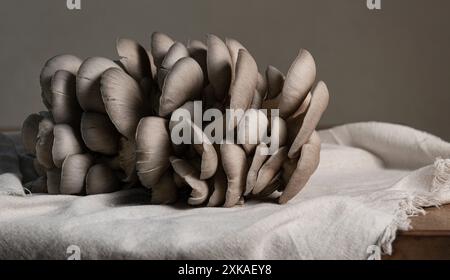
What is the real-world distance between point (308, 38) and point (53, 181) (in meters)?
1.03

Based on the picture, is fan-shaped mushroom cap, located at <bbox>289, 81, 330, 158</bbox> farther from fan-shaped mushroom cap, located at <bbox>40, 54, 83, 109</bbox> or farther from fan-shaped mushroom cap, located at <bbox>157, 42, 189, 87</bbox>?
fan-shaped mushroom cap, located at <bbox>40, 54, 83, 109</bbox>

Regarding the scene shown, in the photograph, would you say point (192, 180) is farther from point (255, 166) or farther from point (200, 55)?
point (200, 55)

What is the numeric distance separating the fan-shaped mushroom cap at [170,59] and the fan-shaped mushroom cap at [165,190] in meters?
0.11

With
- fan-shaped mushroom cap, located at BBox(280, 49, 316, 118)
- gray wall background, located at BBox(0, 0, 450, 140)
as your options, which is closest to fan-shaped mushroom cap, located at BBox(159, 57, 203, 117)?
fan-shaped mushroom cap, located at BBox(280, 49, 316, 118)

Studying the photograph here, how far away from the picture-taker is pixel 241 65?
75 centimetres

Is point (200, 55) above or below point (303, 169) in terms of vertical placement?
above

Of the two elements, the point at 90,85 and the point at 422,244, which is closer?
the point at 422,244

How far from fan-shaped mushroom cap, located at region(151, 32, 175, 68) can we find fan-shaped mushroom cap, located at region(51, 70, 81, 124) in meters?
0.10

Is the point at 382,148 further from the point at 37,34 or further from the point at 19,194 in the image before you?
the point at 37,34

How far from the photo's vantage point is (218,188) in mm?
749

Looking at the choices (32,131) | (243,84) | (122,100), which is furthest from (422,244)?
(32,131)

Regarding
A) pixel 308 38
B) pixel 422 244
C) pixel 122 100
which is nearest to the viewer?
pixel 422 244

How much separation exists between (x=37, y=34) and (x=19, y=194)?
1.02 m

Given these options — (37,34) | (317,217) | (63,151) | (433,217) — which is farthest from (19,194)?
Result: (37,34)
